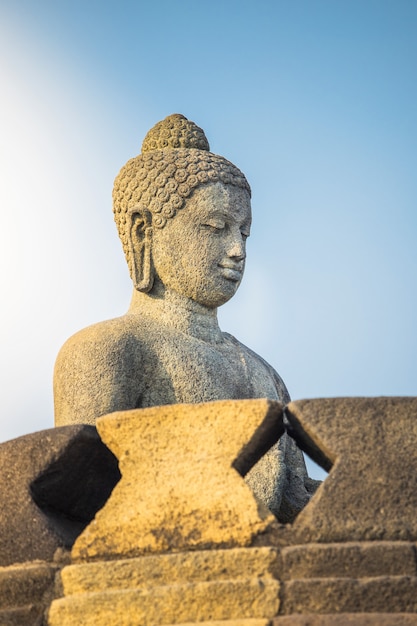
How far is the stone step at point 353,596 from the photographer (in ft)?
17.1

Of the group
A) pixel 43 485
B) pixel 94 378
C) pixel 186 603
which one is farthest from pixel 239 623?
pixel 94 378

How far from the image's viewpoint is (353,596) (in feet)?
17.1

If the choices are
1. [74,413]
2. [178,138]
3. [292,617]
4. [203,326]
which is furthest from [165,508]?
[178,138]

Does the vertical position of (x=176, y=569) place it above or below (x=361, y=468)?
below

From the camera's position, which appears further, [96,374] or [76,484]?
[96,374]

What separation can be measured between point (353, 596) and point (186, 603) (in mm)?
699

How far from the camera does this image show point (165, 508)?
5578mm

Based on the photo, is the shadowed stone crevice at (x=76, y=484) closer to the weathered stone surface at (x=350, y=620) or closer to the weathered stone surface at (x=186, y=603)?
the weathered stone surface at (x=186, y=603)

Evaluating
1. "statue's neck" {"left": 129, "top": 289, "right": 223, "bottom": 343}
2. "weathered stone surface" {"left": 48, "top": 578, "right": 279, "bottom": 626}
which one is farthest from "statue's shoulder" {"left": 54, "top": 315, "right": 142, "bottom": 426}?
A: "weathered stone surface" {"left": 48, "top": 578, "right": 279, "bottom": 626}

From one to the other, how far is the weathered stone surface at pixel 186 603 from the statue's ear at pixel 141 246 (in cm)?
274

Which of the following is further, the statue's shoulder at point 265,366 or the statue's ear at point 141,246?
the statue's shoulder at point 265,366

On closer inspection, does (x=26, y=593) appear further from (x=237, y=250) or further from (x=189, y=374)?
(x=237, y=250)

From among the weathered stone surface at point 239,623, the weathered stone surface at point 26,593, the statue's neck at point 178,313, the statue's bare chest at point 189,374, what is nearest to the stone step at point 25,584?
the weathered stone surface at point 26,593

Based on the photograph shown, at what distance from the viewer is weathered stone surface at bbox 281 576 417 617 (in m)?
5.22
